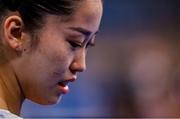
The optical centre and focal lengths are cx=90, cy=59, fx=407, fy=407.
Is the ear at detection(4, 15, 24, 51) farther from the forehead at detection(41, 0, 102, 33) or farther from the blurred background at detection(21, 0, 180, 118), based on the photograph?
the blurred background at detection(21, 0, 180, 118)

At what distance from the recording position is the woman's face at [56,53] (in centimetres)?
64

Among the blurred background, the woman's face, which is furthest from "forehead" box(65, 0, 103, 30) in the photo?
the blurred background

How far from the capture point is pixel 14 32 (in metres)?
0.64

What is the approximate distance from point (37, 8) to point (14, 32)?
52 mm

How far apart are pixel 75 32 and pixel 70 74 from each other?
7 centimetres

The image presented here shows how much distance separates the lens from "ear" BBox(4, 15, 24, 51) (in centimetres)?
63

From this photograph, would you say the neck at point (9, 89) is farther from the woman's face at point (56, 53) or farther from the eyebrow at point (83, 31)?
the eyebrow at point (83, 31)

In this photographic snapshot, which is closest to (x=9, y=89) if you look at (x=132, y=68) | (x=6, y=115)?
(x=6, y=115)

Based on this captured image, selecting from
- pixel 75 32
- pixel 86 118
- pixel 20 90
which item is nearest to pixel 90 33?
pixel 75 32

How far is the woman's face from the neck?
11mm

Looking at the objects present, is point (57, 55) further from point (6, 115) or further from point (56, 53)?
point (6, 115)

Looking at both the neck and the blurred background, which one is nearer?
the neck

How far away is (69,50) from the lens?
657 millimetres

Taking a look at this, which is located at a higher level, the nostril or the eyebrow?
the eyebrow
